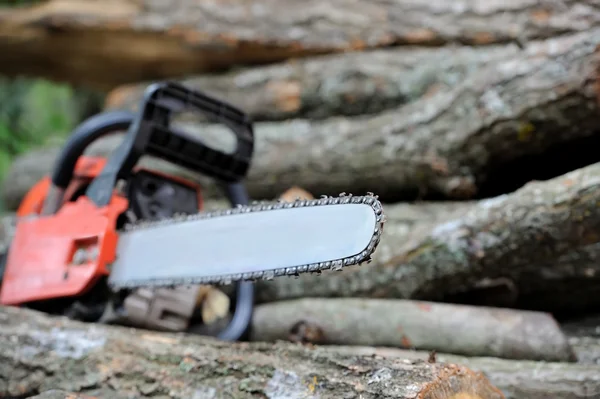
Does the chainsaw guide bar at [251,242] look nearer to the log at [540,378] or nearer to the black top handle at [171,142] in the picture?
the black top handle at [171,142]

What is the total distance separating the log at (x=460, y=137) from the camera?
1.90 m

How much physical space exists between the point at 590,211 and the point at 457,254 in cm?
42

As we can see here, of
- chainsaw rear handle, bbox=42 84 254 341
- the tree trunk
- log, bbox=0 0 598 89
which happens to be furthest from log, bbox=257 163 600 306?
log, bbox=0 0 598 89

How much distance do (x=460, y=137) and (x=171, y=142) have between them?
1.06 m

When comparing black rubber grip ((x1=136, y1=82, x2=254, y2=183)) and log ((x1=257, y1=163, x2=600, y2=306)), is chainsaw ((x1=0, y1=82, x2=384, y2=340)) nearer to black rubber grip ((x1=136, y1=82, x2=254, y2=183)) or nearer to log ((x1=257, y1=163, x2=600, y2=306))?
black rubber grip ((x1=136, y1=82, x2=254, y2=183))

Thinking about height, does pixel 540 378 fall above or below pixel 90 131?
below

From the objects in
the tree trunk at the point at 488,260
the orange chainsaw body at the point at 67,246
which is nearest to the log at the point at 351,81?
the tree trunk at the point at 488,260

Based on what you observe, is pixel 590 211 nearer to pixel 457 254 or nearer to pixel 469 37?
pixel 457 254

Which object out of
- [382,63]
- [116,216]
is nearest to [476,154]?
[382,63]

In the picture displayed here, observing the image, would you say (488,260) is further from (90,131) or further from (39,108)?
(39,108)

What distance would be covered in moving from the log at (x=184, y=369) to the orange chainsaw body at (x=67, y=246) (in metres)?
0.11

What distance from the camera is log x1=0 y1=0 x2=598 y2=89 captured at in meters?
2.73

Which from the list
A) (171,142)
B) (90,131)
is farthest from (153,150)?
(90,131)

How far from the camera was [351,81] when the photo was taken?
2830 millimetres
